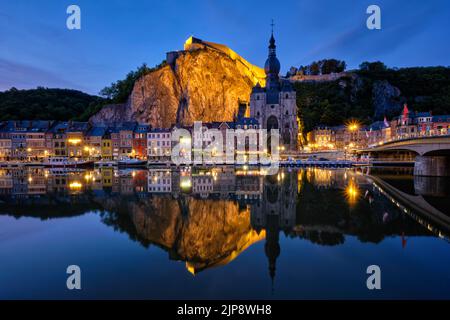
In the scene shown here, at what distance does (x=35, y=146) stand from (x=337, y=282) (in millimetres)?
79561

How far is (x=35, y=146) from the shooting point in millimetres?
70188

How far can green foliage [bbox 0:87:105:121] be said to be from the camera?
8162 centimetres

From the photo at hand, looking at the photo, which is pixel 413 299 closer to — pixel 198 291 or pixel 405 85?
pixel 198 291

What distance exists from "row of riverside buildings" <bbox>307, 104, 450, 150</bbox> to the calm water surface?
54.7 meters

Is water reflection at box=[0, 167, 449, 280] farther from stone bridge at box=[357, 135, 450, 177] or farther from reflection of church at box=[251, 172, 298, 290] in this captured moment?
stone bridge at box=[357, 135, 450, 177]

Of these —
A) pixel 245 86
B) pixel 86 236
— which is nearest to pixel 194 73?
pixel 245 86

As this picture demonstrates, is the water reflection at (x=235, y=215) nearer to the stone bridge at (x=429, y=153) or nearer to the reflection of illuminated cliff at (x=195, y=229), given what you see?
the reflection of illuminated cliff at (x=195, y=229)

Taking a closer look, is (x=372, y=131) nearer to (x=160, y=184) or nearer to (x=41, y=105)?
(x=160, y=184)

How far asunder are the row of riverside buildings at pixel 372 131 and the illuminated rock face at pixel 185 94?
1040 inches

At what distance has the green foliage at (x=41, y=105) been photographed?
8162cm

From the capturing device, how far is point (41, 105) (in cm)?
8731

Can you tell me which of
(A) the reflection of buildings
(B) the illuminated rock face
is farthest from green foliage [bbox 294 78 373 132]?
(A) the reflection of buildings
